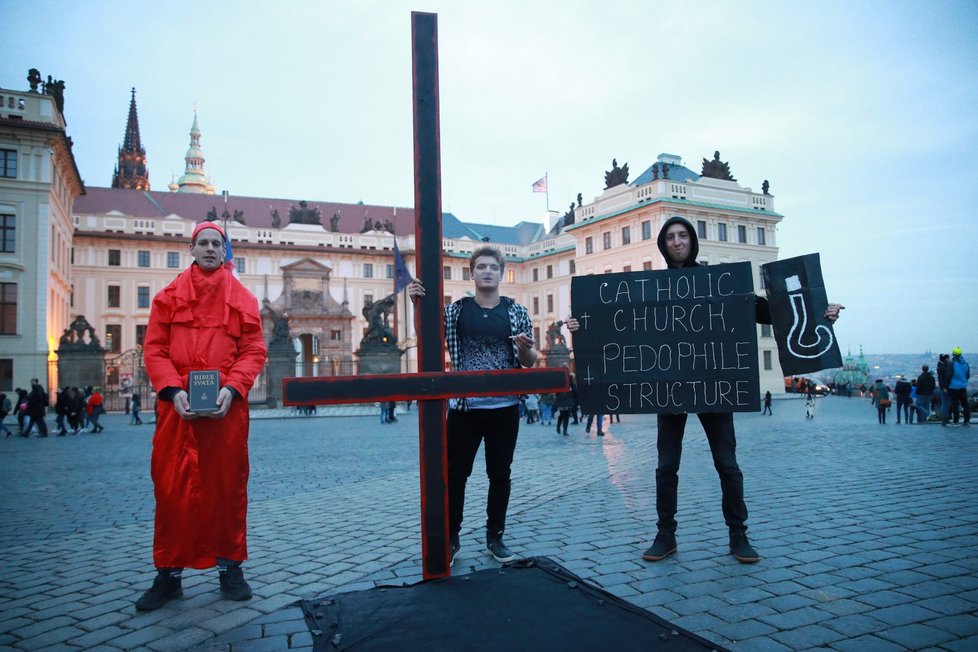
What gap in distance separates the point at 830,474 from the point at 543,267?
60.4 m

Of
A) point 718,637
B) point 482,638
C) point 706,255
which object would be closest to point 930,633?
point 718,637

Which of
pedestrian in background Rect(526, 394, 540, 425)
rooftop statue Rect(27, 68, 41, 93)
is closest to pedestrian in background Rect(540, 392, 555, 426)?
pedestrian in background Rect(526, 394, 540, 425)

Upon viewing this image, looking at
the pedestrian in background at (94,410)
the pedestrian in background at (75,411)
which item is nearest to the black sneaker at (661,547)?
the pedestrian in background at (75,411)

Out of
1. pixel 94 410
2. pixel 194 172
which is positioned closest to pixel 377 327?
pixel 94 410

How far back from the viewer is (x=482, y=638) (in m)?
2.99

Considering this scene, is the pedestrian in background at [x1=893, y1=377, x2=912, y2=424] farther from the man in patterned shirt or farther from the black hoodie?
the man in patterned shirt

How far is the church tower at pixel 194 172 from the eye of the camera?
9200 cm

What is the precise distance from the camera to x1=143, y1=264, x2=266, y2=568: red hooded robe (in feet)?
12.3

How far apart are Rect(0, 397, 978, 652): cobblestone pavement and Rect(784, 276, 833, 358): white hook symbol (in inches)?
52.2

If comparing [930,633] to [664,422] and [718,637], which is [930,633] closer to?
[718,637]

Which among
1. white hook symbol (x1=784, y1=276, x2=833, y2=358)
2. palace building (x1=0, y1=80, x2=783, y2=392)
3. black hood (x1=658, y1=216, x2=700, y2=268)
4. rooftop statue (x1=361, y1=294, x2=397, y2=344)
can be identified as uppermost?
palace building (x1=0, y1=80, x2=783, y2=392)

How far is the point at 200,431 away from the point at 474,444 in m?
1.69

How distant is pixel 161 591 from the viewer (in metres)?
3.70

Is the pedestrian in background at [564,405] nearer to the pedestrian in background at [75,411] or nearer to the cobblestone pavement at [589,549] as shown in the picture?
the cobblestone pavement at [589,549]
